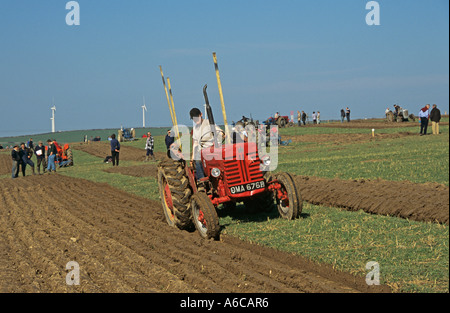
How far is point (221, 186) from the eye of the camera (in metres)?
9.97

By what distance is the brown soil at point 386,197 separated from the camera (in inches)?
383

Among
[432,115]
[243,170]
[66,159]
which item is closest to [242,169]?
[243,170]

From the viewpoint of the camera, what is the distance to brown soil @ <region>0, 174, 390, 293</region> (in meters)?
6.87

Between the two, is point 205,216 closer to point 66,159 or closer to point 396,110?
point 66,159

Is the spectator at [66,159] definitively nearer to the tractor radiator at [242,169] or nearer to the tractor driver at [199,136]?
the tractor driver at [199,136]

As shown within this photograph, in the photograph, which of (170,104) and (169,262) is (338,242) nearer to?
(169,262)

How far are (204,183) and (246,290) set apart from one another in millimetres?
3988

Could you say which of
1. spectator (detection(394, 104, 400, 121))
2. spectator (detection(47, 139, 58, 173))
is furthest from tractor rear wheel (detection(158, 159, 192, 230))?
spectator (detection(394, 104, 400, 121))

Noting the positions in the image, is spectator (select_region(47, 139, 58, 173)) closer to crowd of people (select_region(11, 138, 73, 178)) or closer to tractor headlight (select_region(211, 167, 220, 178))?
crowd of people (select_region(11, 138, 73, 178))

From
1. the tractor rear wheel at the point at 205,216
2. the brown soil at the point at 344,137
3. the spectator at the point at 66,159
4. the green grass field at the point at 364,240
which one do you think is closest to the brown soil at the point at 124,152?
the spectator at the point at 66,159

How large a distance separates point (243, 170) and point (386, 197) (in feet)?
10.7

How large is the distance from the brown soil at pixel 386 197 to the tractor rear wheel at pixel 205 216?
3369mm
